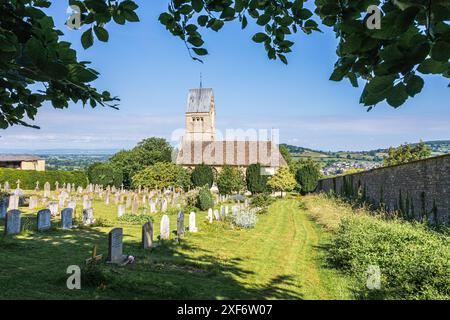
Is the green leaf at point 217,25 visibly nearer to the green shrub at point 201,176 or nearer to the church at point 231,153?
the green shrub at point 201,176

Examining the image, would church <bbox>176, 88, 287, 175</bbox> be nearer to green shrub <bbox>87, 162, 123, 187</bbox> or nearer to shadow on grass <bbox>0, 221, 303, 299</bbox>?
green shrub <bbox>87, 162, 123, 187</bbox>

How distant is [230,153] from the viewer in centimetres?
6212

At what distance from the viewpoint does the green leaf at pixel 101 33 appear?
95.7 inches

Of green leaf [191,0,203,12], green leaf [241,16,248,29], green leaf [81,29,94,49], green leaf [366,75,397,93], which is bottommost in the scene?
green leaf [366,75,397,93]

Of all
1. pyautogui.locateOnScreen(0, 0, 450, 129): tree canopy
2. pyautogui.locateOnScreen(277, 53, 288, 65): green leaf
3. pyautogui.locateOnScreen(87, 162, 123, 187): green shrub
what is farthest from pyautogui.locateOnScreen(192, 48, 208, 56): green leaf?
pyautogui.locateOnScreen(87, 162, 123, 187): green shrub

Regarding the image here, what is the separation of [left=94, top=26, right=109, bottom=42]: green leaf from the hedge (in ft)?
140

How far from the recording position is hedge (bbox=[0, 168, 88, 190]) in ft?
130

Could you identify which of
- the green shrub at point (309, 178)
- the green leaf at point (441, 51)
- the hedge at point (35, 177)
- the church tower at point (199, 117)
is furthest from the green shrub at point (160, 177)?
the green leaf at point (441, 51)

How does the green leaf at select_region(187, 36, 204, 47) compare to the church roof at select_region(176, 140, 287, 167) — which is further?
the church roof at select_region(176, 140, 287, 167)

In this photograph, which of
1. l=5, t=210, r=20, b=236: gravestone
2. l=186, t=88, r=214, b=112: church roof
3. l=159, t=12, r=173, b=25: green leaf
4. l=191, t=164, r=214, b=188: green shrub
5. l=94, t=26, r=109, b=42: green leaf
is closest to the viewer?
l=94, t=26, r=109, b=42: green leaf

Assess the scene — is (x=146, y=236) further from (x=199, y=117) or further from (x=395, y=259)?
(x=199, y=117)

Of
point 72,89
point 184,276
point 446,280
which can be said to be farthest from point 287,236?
point 72,89

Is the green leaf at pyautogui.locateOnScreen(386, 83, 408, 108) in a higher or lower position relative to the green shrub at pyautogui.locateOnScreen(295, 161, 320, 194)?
lower

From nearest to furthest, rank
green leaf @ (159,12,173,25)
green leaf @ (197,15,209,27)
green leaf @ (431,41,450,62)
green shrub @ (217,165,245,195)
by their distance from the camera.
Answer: green leaf @ (431,41,450,62) → green leaf @ (159,12,173,25) → green leaf @ (197,15,209,27) → green shrub @ (217,165,245,195)
